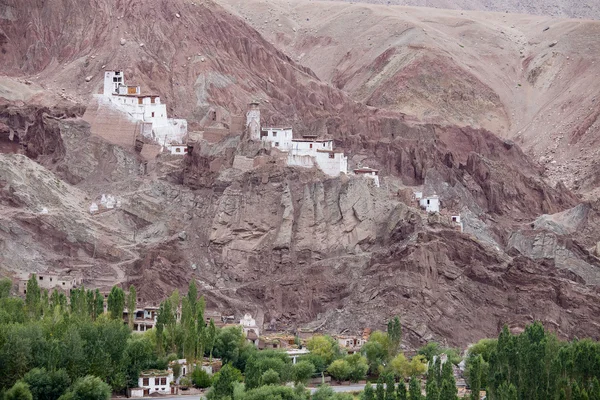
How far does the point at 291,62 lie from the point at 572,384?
233ft

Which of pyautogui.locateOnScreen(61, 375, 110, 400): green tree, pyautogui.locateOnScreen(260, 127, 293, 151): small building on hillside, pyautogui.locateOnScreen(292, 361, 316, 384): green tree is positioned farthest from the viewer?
pyautogui.locateOnScreen(260, 127, 293, 151): small building on hillside

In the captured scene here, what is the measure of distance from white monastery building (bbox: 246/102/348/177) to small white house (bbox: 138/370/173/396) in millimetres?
28517

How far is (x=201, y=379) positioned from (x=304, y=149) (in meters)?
28.3

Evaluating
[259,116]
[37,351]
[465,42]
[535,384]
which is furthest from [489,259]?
[465,42]

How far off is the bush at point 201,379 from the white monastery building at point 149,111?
3174cm

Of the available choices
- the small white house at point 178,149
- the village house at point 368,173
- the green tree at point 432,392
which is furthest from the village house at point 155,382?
the small white house at point 178,149

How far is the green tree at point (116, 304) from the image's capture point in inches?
4031

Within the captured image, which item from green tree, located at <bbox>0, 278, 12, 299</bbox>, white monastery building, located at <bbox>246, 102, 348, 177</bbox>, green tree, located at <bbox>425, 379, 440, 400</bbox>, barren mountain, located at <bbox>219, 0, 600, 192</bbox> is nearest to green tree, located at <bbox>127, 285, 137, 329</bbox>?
green tree, located at <bbox>0, 278, 12, 299</bbox>

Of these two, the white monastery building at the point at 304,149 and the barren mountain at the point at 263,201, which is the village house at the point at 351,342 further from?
the white monastery building at the point at 304,149

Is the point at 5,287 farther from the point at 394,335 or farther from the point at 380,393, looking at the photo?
the point at 380,393

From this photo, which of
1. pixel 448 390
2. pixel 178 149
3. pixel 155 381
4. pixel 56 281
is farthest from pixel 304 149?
pixel 448 390

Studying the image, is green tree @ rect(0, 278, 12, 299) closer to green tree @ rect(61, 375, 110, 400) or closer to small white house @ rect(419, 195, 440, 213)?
green tree @ rect(61, 375, 110, 400)

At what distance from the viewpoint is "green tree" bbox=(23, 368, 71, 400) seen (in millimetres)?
88375

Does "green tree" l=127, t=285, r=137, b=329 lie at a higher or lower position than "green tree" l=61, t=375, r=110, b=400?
higher
